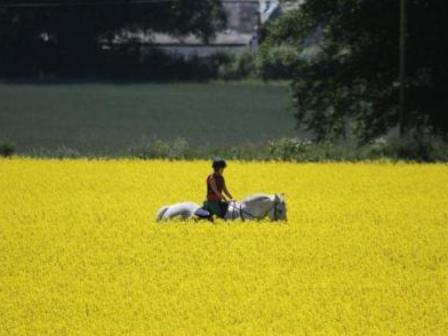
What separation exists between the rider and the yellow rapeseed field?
0.31 m

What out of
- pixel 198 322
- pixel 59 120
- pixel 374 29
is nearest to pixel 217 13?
pixel 59 120

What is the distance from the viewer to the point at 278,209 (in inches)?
821

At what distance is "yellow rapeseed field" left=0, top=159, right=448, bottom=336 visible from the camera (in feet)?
45.5

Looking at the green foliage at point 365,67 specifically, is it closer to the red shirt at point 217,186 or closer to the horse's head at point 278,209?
the horse's head at point 278,209

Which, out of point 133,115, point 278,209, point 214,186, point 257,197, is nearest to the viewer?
point 214,186

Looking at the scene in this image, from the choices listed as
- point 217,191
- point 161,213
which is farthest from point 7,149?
point 217,191

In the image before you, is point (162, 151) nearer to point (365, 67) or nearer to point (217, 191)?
point (365, 67)

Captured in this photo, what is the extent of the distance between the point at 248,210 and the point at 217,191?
41.1 inches

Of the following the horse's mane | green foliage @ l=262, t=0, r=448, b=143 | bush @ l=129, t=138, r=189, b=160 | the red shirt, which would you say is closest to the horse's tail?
the red shirt

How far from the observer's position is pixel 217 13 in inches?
2987

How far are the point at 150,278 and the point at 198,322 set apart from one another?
257 centimetres

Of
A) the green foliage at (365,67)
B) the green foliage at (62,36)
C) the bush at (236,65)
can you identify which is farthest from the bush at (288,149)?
the bush at (236,65)

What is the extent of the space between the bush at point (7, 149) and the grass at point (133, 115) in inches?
81.3

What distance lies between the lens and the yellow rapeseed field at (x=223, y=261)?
1387cm
